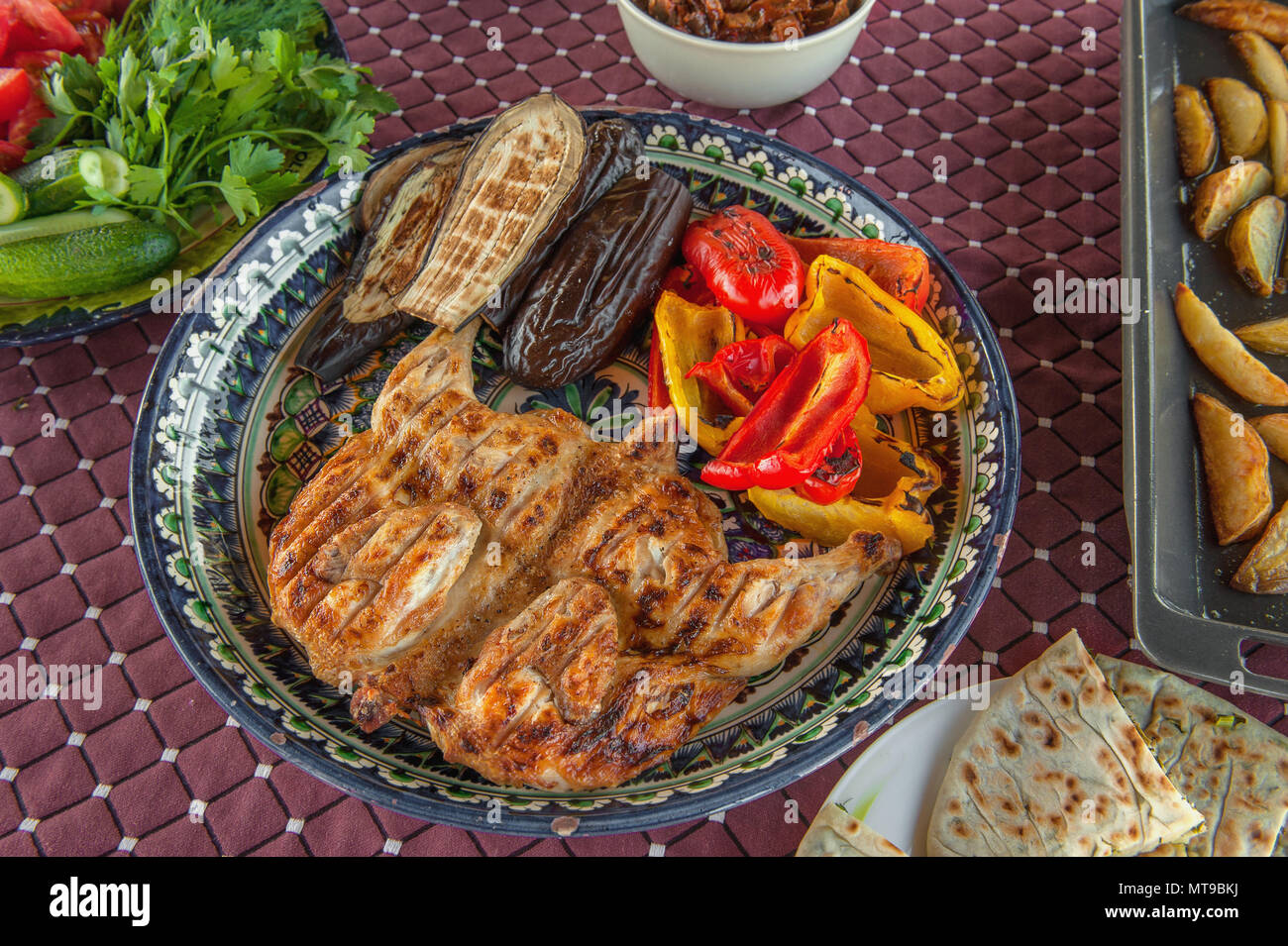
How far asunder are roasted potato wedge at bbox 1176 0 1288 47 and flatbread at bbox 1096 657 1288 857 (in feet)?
10.8

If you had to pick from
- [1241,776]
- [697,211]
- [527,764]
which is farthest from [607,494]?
[1241,776]

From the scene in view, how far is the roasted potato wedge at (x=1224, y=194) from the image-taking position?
3559mm

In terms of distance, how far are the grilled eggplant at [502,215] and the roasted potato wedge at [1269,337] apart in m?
2.77

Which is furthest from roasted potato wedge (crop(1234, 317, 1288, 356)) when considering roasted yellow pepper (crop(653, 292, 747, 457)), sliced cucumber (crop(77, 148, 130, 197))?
sliced cucumber (crop(77, 148, 130, 197))

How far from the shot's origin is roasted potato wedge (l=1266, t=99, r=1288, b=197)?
366cm

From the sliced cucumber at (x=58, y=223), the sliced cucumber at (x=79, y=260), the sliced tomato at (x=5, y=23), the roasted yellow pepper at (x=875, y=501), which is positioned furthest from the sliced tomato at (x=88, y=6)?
the roasted yellow pepper at (x=875, y=501)

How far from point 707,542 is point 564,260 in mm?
1380

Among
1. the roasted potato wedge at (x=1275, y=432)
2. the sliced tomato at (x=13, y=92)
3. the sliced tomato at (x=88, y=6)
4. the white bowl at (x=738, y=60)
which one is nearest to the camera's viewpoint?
the roasted potato wedge at (x=1275, y=432)

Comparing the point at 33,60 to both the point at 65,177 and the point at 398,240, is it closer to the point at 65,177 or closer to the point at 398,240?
the point at 65,177

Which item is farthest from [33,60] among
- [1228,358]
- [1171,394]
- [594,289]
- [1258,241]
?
[1258,241]

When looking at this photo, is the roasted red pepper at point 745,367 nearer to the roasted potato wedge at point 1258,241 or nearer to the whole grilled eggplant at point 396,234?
the whole grilled eggplant at point 396,234

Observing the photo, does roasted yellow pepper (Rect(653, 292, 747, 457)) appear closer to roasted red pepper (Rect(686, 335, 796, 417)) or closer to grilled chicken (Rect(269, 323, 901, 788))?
roasted red pepper (Rect(686, 335, 796, 417))

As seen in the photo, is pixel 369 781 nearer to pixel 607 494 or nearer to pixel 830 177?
pixel 607 494

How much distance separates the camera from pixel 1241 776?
285 centimetres
